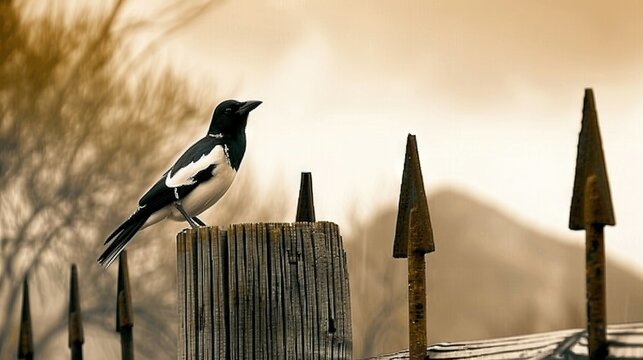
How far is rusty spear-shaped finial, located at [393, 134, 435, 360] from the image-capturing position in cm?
249

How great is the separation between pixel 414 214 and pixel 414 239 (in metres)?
0.06

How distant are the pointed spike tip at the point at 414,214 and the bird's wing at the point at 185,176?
1.84 m

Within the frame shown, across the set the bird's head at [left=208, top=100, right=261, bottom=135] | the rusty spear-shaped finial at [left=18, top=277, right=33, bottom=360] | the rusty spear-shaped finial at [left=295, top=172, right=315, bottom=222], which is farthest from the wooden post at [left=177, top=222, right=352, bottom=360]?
the rusty spear-shaped finial at [left=18, top=277, right=33, bottom=360]

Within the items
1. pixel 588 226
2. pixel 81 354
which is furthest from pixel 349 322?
pixel 81 354

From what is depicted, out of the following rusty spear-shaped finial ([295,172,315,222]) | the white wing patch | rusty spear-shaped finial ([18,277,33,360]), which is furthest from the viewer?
rusty spear-shaped finial ([18,277,33,360])

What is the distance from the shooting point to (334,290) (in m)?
2.68

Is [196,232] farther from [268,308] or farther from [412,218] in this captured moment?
[412,218]

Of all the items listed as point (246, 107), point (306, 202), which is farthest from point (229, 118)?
point (306, 202)

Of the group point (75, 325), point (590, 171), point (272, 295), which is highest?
point (590, 171)

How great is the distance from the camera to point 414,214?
8.36ft

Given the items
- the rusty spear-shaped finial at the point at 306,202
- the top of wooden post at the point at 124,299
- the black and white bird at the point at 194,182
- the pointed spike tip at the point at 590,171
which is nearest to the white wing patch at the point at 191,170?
the black and white bird at the point at 194,182

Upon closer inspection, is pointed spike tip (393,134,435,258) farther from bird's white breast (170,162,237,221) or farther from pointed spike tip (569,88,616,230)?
bird's white breast (170,162,237,221)

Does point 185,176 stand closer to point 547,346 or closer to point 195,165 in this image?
point 195,165

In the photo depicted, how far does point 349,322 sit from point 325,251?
18cm
